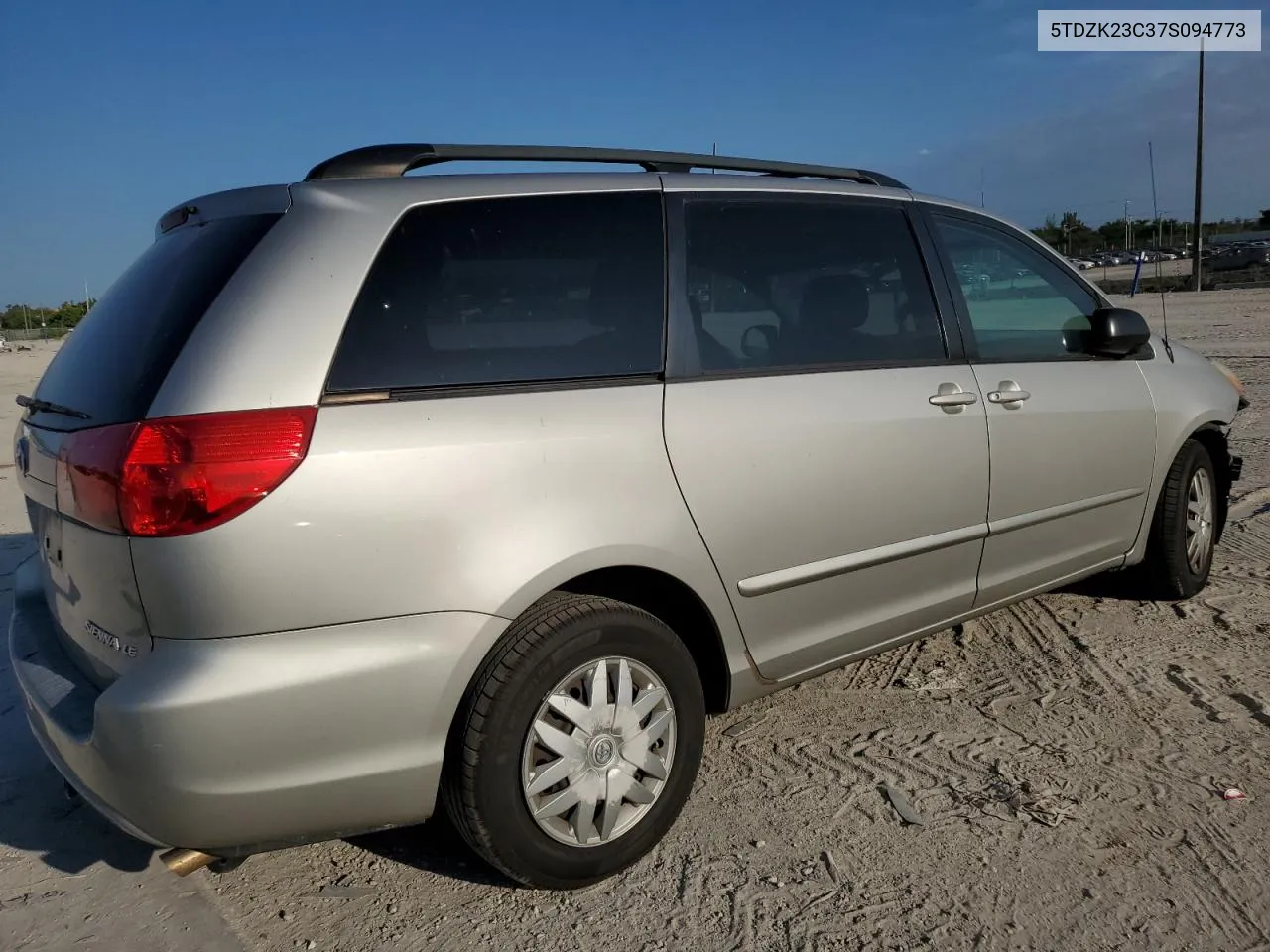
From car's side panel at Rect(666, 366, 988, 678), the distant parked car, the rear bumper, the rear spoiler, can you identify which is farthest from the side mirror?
the distant parked car

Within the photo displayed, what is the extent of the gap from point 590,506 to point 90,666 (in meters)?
1.20

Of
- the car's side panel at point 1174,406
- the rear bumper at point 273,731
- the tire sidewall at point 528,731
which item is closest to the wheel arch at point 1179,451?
the car's side panel at point 1174,406

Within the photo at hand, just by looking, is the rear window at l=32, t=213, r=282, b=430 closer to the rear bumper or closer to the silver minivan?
the silver minivan

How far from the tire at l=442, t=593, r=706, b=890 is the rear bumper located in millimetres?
84

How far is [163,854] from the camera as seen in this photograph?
282 cm

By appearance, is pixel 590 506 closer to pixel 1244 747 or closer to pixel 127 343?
pixel 127 343

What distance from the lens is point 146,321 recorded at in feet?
7.94

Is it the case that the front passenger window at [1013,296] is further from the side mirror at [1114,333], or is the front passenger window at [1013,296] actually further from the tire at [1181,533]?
the tire at [1181,533]

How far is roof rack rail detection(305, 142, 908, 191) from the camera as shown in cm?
256

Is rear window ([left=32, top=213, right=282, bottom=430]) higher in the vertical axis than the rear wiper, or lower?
higher

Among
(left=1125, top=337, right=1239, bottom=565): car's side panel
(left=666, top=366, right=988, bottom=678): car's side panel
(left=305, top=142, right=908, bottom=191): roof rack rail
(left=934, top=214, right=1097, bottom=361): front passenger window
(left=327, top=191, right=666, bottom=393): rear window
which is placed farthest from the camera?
(left=1125, top=337, right=1239, bottom=565): car's side panel

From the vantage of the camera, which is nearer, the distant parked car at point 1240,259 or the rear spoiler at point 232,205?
the rear spoiler at point 232,205

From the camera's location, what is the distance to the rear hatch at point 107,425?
2186 millimetres

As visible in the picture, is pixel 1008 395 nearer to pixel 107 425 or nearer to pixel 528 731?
pixel 528 731
